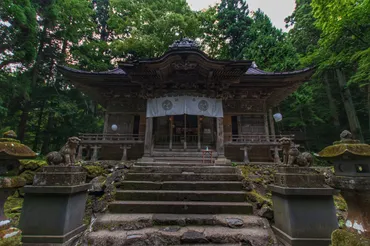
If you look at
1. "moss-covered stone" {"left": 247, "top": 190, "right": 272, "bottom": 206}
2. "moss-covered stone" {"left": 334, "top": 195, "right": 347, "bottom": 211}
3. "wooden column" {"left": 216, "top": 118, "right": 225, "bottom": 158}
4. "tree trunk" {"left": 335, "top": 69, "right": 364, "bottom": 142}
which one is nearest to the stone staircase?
"moss-covered stone" {"left": 247, "top": 190, "right": 272, "bottom": 206}

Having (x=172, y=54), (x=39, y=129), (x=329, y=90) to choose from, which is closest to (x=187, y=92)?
(x=172, y=54)

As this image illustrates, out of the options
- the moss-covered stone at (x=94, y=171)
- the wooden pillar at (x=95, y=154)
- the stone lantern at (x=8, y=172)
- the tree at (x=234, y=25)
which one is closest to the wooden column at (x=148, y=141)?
the moss-covered stone at (x=94, y=171)

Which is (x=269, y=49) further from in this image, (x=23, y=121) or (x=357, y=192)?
(x=23, y=121)

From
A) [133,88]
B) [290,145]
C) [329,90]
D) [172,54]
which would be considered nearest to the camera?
[290,145]

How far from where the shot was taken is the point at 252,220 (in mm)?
4098

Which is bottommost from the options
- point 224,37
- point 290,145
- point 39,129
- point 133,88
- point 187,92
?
point 290,145

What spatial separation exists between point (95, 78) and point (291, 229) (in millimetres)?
10198

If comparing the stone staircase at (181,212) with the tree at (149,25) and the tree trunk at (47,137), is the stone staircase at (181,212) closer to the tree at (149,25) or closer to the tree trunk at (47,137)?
the tree trunk at (47,137)

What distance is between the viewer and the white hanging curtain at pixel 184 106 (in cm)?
843

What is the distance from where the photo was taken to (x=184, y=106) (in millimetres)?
8375

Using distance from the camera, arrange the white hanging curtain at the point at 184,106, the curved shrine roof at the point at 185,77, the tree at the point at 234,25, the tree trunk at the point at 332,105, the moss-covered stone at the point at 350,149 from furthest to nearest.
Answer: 1. the tree at the point at 234,25
2. the tree trunk at the point at 332,105
3. the white hanging curtain at the point at 184,106
4. the curved shrine roof at the point at 185,77
5. the moss-covered stone at the point at 350,149

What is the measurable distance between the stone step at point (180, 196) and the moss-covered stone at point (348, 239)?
2.90m

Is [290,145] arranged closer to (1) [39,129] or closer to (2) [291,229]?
(2) [291,229]

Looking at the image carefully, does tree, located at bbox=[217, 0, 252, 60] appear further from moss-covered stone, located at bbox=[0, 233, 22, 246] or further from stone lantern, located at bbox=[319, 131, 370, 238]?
moss-covered stone, located at bbox=[0, 233, 22, 246]
